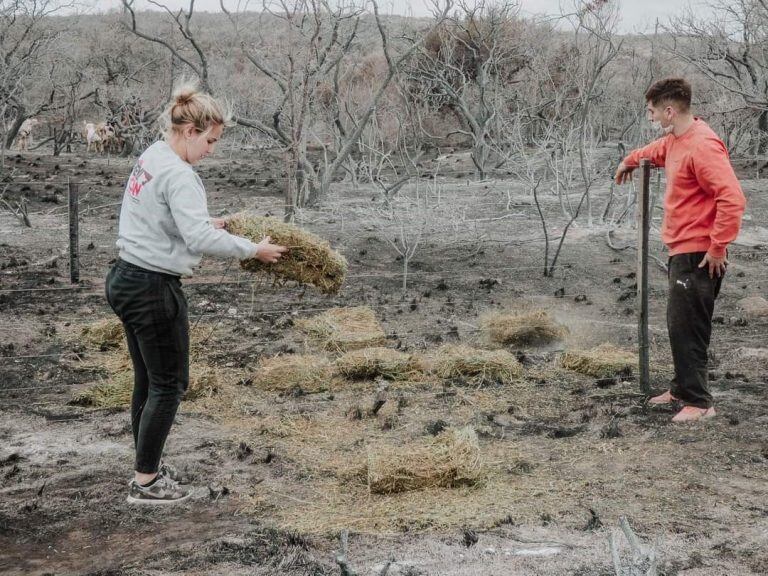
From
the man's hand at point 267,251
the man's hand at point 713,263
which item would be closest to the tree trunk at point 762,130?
the man's hand at point 713,263

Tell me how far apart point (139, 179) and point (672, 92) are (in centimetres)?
274

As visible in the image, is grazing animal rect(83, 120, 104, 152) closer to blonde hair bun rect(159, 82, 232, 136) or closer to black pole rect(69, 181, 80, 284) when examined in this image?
black pole rect(69, 181, 80, 284)

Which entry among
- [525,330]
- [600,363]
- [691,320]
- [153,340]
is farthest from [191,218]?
[525,330]

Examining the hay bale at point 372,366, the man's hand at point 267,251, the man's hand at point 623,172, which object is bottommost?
the hay bale at point 372,366

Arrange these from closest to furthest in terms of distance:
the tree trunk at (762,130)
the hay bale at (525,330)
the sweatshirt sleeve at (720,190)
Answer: the sweatshirt sleeve at (720,190) < the hay bale at (525,330) < the tree trunk at (762,130)

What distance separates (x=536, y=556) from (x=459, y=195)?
11.8 m

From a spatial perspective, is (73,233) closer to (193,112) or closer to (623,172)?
(623,172)

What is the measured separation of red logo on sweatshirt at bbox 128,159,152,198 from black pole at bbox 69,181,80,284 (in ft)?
16.3

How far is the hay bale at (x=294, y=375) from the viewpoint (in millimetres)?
5566

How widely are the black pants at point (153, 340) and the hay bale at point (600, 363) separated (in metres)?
3.15

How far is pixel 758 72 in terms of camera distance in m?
22.2

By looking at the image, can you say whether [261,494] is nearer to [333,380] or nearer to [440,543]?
[440,543]

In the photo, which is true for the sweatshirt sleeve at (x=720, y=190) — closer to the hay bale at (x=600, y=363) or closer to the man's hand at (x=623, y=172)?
the man's hand at (x=623, y=172)

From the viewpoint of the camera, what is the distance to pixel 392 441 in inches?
181
